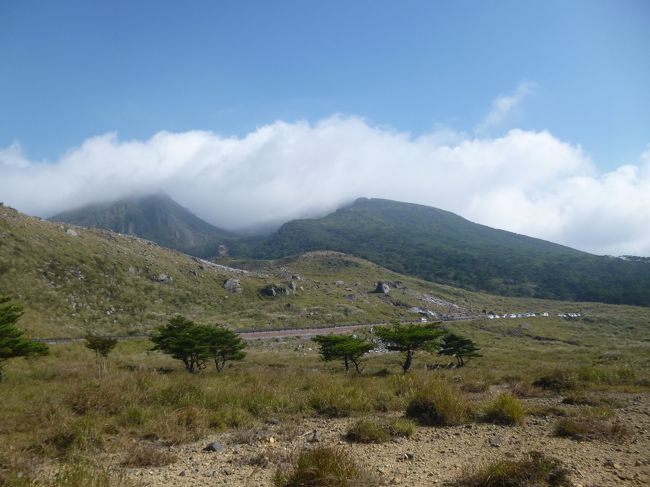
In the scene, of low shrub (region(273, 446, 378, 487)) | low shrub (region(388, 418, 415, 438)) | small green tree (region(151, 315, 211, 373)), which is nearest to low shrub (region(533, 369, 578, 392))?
low shrub (region(388, 418, 415, 438))

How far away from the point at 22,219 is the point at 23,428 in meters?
69.4

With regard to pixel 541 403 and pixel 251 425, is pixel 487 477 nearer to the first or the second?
pixel 251 425

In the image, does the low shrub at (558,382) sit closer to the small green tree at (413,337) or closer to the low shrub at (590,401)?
the low shrub at (590,401)

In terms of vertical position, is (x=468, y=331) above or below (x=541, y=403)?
below

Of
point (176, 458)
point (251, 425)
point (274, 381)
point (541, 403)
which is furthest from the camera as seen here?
point (274, 381)

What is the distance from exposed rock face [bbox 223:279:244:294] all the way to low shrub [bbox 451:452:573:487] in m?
73.7

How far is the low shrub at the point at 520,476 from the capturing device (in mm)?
5500

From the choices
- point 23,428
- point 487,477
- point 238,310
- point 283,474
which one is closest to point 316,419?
point 283,474

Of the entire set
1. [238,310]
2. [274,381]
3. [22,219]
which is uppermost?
[22,219]

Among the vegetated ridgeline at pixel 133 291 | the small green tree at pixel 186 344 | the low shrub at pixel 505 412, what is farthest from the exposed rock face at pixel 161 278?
the low shrub at pixel 505 412

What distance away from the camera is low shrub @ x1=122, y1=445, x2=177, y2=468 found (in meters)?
6.63

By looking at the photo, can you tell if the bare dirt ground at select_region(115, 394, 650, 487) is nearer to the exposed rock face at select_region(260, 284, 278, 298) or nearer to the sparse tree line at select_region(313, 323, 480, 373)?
the sparse tree line at select_region(313, 323, 480, 373)

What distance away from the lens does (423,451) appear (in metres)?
7.32

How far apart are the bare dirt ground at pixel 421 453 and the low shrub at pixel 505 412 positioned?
229 mm
